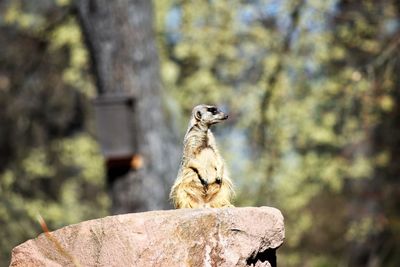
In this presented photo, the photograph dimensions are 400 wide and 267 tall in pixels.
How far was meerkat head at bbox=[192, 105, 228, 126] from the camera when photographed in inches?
222

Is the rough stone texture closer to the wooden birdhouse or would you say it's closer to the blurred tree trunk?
the wooden birdhouse

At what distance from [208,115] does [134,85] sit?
673 centimetres

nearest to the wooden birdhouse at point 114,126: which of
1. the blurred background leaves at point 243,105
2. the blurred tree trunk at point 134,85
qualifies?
the blurred tree trunk at point 134,85

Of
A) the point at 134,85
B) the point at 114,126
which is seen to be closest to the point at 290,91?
the point at 134,85

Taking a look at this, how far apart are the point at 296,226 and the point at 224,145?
2635mm

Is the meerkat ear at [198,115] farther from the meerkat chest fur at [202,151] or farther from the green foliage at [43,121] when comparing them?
the green foliage at [43,121]

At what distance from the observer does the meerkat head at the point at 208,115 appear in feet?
18.5

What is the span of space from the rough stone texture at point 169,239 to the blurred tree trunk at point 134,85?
6842 mm

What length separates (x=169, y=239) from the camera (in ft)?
16.7

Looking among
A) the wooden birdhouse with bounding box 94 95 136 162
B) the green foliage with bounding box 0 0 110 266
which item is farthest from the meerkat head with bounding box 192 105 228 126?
the green foliage with bounding box 0 0 110 266

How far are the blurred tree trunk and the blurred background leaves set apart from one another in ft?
10.7

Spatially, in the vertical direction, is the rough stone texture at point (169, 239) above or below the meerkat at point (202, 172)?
below

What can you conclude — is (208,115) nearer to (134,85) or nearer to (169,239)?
(169,239)

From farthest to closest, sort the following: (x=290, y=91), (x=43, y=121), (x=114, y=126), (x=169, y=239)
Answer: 1. (x=43, y=121)
2. (x=290, y=91)
3. (x=114, y=126)
4. (x=169, y=239)
